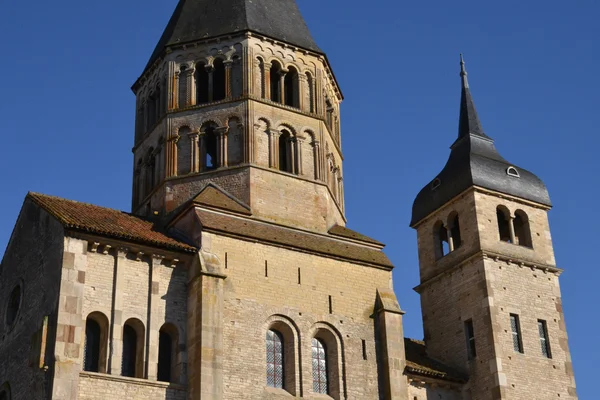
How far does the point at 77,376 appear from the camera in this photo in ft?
82.8

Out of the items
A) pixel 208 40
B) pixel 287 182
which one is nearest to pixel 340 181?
pixel 287 182

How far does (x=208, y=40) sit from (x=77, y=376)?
1418 cm

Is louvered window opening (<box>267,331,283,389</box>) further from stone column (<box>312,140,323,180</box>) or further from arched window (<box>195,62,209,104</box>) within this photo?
arched window (<box>195,62,209,104</box>)

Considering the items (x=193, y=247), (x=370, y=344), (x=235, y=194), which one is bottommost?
(x=370, y=344)

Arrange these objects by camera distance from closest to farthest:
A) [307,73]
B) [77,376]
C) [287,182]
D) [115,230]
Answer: [77,376], [115,230], [287,182], [307,73]

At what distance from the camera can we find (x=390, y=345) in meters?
30.3

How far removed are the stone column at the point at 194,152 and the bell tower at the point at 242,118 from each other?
34 millimetres

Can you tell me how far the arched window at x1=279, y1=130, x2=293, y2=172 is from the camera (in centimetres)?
3356

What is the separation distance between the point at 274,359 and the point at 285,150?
26.9ft

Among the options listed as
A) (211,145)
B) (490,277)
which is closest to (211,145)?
(211,145)

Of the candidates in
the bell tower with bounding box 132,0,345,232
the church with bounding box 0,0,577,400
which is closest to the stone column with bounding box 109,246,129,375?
the church with bounding box 0,0,577,400

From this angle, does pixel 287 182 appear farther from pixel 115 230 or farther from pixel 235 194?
pixel 115 230

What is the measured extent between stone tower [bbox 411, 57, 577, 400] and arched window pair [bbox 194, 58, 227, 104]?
985 cm

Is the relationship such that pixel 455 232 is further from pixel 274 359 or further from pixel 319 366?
pixel 274 359
